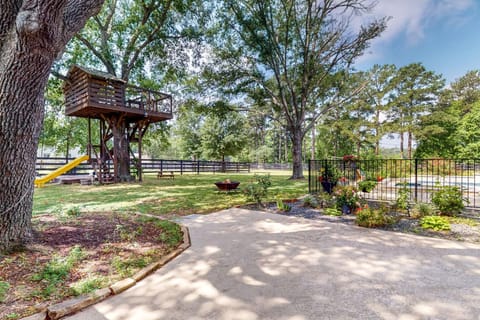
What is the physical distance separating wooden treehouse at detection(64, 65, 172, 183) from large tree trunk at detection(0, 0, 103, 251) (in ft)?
26.5

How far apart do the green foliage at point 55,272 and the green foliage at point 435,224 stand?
5173mm

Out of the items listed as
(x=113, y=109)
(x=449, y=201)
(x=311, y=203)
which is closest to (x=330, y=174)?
(x=311, y=203)

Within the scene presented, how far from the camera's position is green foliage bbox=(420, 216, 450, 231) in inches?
147

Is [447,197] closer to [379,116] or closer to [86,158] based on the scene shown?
[86,158]

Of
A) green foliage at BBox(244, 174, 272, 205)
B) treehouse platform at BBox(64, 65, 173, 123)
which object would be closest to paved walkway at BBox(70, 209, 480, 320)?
green foliage at BBox(244, 174, 272, 205)

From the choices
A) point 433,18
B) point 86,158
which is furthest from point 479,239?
point 86,158

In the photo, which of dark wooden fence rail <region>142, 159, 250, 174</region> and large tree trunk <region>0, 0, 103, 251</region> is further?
dark wooden fence rail <region>142, 159, 250, 174</region>

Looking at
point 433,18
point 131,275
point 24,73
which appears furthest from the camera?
point 433,18

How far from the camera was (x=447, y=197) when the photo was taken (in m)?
4.62

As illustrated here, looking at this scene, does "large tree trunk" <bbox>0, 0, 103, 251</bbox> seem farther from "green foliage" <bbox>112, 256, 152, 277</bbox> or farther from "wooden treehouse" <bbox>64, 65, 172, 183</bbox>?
"wooden treehouse" <bbox>64, 65, 172, 183</bbox>

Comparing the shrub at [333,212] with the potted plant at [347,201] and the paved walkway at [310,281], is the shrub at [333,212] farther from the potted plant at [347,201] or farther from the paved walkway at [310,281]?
the paved walkway at [310,281]

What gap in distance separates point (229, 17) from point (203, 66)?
3.06 m

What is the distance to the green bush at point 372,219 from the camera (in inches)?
158

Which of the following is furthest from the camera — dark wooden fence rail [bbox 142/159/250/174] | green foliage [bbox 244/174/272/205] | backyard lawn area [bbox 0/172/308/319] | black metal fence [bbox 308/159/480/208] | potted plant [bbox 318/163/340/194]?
dark wooden fence rail [bbox 142/159/250/174]
